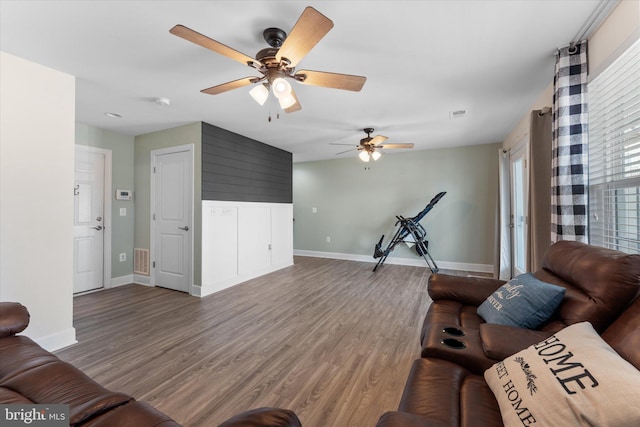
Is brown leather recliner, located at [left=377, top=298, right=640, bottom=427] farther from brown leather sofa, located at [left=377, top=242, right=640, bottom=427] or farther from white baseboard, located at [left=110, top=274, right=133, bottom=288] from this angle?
white baseboard, located at [left=110, top=274, right=133, bottom=288]

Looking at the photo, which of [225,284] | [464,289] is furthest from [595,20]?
[225,284]

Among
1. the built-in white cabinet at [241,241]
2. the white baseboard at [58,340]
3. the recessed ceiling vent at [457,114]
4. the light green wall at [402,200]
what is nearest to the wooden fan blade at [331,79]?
the recessed ceiling vent at [457,114]

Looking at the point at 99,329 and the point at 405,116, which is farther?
the point at 405,116

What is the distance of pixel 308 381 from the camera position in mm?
1842

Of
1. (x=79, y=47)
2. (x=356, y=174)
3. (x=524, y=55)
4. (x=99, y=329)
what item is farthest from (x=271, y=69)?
(x=356, y=174)

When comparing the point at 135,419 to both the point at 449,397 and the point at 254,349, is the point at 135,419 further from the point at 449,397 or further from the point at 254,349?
the point at 254,349

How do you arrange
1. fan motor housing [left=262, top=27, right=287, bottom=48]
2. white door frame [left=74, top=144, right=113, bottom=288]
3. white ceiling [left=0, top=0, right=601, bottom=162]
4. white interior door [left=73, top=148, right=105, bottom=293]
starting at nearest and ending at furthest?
white ceiling [left=0, top=0, right=601, bottom=162]
fan motor housing [left=262, top=27, right=287, bottom=48]
white interior door [left=73, top=148, right=105, bottom=293]
white door frame [left=74, top=144, right=113, bottom=288]

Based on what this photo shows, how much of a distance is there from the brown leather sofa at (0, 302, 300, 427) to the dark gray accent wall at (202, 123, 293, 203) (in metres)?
2.56

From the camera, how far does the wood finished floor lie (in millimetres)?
1652

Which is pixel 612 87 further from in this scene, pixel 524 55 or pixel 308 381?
pixel 308 381

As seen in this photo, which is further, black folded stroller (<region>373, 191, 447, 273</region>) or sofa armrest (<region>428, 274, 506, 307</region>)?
black folded stroller (<region>373, 191, 447, 273</region>)

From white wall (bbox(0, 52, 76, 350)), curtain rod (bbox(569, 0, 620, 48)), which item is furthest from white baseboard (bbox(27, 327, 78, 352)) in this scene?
curtain rod (bbox(569, 0, 620, 48))

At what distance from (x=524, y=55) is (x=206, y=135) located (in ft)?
11.8

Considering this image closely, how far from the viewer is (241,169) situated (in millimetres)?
4348
